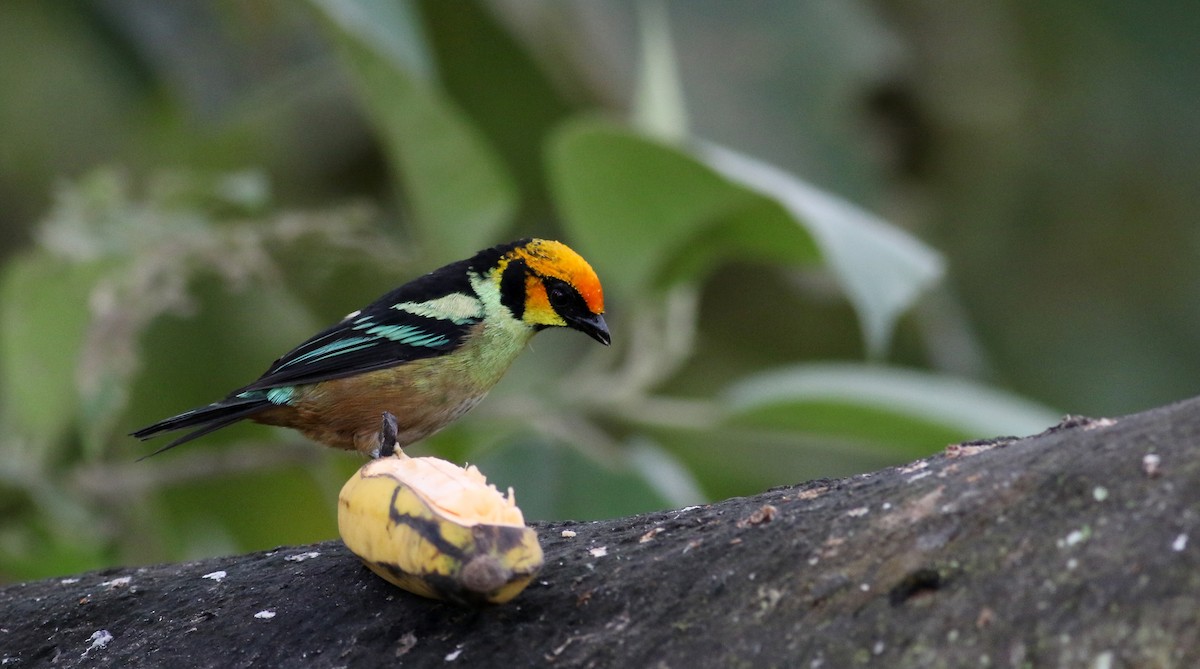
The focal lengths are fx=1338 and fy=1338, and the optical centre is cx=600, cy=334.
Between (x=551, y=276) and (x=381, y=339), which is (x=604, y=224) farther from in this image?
(x=381, y=339)

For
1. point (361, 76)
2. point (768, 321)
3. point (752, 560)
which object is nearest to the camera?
point (752, 560)

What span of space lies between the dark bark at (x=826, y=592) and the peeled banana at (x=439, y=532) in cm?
11

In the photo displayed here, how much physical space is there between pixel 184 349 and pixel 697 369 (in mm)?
3166

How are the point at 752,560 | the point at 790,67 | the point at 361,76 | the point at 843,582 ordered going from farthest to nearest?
the point at 790,67 < the point at 361,76 < the point at 752,560 < the point at 843,582

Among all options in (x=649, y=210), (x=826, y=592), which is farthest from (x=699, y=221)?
(x=826, y=592)

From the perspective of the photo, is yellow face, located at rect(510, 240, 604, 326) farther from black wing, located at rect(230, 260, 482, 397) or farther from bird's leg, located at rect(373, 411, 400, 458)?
bird's leg, located at rect(373, 411, 400, 458)

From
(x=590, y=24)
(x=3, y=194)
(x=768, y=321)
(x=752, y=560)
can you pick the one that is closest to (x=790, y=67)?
(x=590, y=24)

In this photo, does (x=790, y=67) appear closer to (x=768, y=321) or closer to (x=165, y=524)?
(x=768, y=321)

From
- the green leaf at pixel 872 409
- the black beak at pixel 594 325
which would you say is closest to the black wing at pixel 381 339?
the black beak at pixel 594 325

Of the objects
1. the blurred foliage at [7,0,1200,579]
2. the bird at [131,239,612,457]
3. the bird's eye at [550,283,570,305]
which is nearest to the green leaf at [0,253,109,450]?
the blurred foliage at [7,0,1200,579]

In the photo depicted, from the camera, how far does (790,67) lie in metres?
6.72

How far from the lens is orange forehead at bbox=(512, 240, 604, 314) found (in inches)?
131

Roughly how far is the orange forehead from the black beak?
0.07 ft

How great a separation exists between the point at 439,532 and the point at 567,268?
138 centimetres
